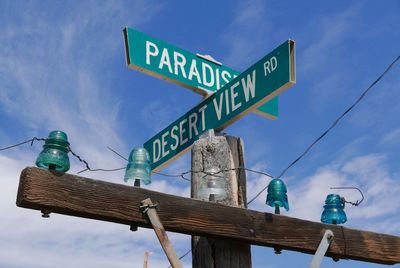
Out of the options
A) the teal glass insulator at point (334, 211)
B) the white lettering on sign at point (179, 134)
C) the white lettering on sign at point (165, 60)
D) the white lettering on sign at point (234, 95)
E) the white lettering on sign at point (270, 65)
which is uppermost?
the white lettering on sign at point (165, 60)

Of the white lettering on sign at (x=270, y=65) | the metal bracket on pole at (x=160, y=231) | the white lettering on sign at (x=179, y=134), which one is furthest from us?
the white lettering on sign at (x=179, y=134)

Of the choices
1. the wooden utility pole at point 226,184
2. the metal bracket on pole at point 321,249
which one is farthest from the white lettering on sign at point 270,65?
the metal bracket on pole at point 321,249

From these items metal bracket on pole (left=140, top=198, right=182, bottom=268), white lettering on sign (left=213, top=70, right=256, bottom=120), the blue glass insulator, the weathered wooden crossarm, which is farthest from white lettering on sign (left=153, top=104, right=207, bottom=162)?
metal bracket on pole (left=140, top=198, right=182, bottom=268)

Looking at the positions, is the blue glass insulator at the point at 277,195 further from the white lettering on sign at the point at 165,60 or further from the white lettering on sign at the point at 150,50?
the white lettering on sign at the point at 150,50

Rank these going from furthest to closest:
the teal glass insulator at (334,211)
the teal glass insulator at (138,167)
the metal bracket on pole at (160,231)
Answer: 1. the teal glass insulator at (334,211)
2. the teal glass insulator at (138,167)
3. the metal bracket on pole at (160,231)

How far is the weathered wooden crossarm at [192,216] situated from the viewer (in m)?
2.45

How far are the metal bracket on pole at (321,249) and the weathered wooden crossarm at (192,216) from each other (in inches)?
1.4

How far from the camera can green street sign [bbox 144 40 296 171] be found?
10.2 feet

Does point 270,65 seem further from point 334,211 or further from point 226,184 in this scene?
point 334,211

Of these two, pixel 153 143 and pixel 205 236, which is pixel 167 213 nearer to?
→ pixel 205 236

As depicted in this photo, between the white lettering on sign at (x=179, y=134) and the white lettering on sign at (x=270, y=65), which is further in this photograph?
the white lettering on sign at (x=179, y=134)

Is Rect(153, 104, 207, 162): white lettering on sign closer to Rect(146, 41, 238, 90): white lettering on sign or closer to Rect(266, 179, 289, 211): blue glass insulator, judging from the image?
Rect(146, 41, 238, 90): white lettering on sign

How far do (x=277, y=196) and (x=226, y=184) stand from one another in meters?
0.30

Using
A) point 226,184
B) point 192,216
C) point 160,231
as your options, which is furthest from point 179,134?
point 160,231
